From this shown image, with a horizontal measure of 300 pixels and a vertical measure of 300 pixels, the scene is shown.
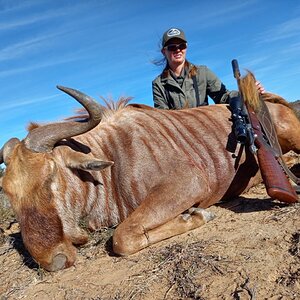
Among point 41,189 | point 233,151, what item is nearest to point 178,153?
point 233,151

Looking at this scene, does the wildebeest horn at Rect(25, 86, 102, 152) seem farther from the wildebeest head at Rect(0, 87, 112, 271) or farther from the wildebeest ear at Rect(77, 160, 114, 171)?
the wildebeest ear at Rect(77, 160, 114, 171)

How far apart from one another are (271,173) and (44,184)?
2150 mm

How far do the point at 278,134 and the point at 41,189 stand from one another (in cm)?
317

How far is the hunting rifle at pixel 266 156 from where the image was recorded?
3.80 metres

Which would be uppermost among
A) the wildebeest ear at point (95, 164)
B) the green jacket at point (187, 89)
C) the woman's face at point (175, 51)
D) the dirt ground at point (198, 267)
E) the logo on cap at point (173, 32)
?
the logo on cap at point (173, 32)

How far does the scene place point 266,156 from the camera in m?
4.30

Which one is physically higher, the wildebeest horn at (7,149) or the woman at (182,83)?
the woman at (182,83)

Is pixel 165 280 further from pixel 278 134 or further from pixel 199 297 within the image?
pixel 278 134

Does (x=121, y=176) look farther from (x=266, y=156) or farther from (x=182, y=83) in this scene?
(x=182, y=83)

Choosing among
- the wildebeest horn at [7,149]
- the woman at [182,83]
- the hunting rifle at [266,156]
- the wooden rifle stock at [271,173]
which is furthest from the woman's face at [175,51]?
the wildebeest horn at [7,149]

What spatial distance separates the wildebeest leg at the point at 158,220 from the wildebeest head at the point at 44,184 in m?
0.50

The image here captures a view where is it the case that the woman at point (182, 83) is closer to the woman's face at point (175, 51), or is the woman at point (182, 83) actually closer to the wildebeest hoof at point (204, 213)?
the woman's face at point (175, 51)

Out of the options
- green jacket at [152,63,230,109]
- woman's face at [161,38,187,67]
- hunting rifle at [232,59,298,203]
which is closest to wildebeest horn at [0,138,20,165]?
hunting rifle at [232,59,298,203]

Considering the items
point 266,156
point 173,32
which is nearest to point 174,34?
point 173,32
